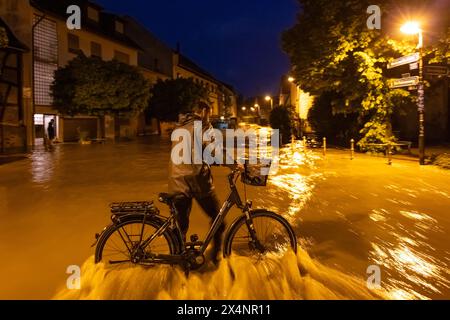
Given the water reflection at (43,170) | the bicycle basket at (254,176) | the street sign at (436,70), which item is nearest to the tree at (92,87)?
the water reflection at (43,170)

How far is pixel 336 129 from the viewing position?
28.7 m

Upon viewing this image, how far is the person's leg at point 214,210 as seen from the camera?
16.5 feet

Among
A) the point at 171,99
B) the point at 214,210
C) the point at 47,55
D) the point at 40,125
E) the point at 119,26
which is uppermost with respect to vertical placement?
the point at 119,26

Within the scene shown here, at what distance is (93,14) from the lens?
38219 millimetres

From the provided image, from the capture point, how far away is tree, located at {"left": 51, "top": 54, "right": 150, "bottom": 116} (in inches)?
1145

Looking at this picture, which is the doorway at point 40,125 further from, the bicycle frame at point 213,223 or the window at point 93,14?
the bicycle frame at point 213,223

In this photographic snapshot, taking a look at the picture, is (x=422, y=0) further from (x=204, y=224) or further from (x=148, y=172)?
(x=204, y=224)

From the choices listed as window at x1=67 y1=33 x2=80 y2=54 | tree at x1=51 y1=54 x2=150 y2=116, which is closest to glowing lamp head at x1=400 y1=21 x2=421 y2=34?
tree at x1=51 y1=54 x2=150 y2=116

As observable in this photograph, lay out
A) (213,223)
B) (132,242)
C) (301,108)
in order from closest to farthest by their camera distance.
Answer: (132,242), (213,223), (301,108)

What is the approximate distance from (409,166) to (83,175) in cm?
1057

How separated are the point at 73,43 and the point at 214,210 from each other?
103 ft

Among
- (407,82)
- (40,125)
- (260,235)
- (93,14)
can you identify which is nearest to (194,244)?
(260,235)

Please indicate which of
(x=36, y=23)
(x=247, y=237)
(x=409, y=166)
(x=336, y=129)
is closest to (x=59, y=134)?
(x=36, y=23)

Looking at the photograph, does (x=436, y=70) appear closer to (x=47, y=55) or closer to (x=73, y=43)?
(x=47, y=55)
